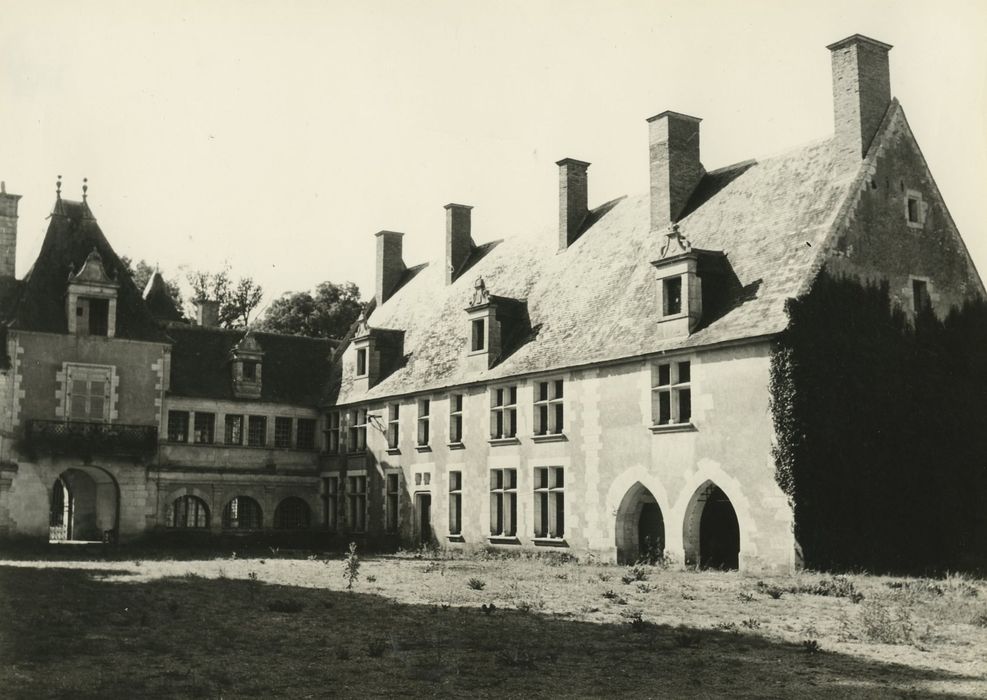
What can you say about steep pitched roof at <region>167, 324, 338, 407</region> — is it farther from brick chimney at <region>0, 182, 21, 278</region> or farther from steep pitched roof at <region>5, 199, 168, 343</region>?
brick chimney at <region>0, 182, 21, 278</region>

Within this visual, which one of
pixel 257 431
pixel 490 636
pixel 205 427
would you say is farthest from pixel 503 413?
pixel 490 636

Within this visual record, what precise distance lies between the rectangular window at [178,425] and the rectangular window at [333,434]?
4.87 metres

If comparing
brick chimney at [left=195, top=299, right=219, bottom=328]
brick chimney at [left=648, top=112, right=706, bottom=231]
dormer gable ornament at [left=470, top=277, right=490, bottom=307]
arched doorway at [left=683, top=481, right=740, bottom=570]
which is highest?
brick chimney at [left=648, top=112, right=706, bottom=231]

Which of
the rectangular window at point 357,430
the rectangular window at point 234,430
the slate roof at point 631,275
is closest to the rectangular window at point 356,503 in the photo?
the rectangular window at point 357,430

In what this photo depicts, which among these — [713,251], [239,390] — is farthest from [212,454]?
[713,251]

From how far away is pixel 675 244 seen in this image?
23.0 meters

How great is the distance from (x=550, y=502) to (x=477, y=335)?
560 cm

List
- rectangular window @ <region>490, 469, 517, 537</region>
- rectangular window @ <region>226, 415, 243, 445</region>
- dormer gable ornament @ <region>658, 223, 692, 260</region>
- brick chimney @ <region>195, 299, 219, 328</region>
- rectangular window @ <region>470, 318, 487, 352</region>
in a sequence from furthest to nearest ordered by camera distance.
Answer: brick chimney @ <region>195, 299, 219, 328</region>, rectangular window @ <region>226, 415, 243, 445</region>, rectangular window @ <region>470, 318, 487, 352</region>, rectangular window @ <region>490, 469, 517, 537</region>, dormer gable ornament @ <region>658, 223, 692, 260</region>

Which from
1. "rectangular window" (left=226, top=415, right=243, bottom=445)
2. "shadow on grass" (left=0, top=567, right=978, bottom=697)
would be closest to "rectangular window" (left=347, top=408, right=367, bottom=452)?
"rectangular window" (left=226, top=415, right=243, bottom=445)

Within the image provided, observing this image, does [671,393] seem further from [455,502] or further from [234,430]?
[234,430]

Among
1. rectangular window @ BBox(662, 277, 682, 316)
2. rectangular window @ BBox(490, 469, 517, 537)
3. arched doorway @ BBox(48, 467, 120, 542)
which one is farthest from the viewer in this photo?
arched doorway @ BBox(48, 467, 120, 542)

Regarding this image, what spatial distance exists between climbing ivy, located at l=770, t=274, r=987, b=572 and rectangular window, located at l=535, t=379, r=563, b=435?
6.94 metres

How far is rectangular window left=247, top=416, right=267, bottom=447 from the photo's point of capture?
Answer: 34969mm

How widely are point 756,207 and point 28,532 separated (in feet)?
70.8
